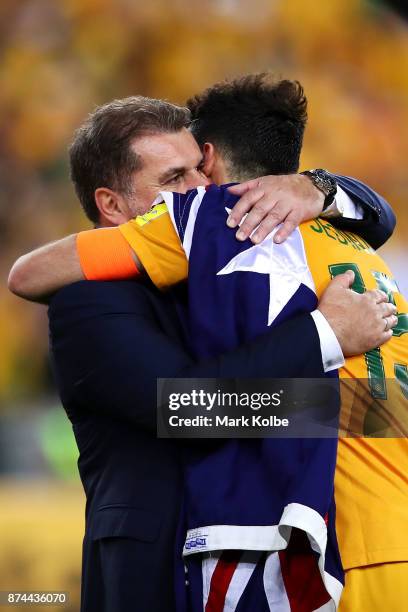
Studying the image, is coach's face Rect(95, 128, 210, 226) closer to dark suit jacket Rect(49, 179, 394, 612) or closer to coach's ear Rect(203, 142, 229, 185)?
coach's ear Rect(203, 142, 229, 185)

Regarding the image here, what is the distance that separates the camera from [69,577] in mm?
4262

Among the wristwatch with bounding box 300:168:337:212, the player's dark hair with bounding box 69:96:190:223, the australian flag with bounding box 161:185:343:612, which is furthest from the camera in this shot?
the player's dark hair with bounding box 69:96:190:223

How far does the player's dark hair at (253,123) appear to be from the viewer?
2082mm

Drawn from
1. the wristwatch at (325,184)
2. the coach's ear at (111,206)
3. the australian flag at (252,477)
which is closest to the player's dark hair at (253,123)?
the wristwatch at (325,184)

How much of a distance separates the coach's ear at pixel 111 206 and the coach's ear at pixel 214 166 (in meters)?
0.21

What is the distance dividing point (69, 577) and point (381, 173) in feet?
9.05

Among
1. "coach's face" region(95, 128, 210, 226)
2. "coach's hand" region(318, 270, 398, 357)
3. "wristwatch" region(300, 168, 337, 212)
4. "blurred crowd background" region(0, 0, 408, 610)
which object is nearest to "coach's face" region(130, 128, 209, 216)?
"coach's face" region(95, 128, 210, 226)

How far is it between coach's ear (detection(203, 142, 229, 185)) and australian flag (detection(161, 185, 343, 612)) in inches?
15.7

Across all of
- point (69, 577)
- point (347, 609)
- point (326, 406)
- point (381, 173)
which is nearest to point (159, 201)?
point (326, 406)

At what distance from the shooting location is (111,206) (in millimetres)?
2189

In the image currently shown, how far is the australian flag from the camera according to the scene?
1535 mm

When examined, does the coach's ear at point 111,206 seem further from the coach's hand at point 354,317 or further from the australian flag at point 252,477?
the coach's hand at point 354,317

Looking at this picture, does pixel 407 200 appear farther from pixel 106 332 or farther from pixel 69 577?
pixel 106 332

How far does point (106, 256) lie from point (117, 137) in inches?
19.8
